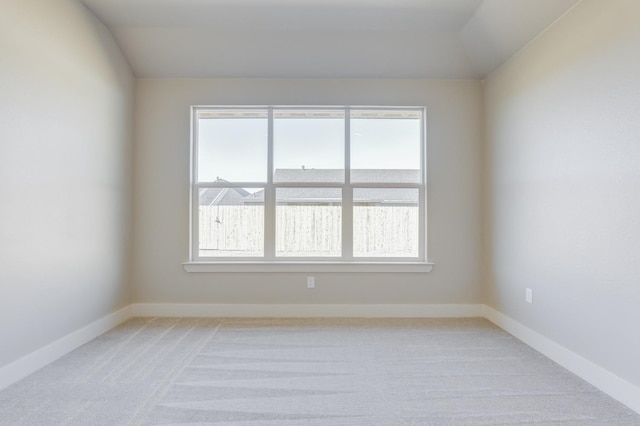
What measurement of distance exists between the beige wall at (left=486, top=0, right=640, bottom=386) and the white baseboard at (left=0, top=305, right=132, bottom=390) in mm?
3599

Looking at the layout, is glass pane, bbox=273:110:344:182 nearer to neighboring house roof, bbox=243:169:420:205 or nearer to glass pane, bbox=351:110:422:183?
neighboring house roof, bbox=243:169:420:205

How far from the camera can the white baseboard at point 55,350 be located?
229cm

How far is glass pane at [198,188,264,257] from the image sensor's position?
12.9 feet

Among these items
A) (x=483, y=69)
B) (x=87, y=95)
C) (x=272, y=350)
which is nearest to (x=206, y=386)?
(x=272, y=350)

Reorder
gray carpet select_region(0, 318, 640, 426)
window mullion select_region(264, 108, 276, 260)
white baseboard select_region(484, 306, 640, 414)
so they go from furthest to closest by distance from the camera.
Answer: window mullion select_region(264, 108, 276, 260) → white baseboard select_region(484, 306, 640, 414) → gray carpet select_region(0, 318, 640, 426)

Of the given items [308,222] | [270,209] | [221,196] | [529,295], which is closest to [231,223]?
[221,196]

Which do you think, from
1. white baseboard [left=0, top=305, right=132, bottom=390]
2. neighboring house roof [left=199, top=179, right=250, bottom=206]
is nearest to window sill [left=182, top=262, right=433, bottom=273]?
neighboring house roof [left=199, top=179, right=250, bottom=206]

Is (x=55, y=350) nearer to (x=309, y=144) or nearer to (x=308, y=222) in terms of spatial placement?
(x=308, y=222)

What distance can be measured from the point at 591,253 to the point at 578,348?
2.16ft

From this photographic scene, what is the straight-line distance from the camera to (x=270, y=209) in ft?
12.8

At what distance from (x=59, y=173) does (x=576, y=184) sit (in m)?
3.63

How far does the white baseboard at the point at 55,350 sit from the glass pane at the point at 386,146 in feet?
8.75

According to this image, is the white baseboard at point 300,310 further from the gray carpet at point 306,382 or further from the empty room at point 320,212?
the gray carpet at point 306,382

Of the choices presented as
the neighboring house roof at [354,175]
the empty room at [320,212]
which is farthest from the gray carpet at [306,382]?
the neighboring house roof at [354,175]
